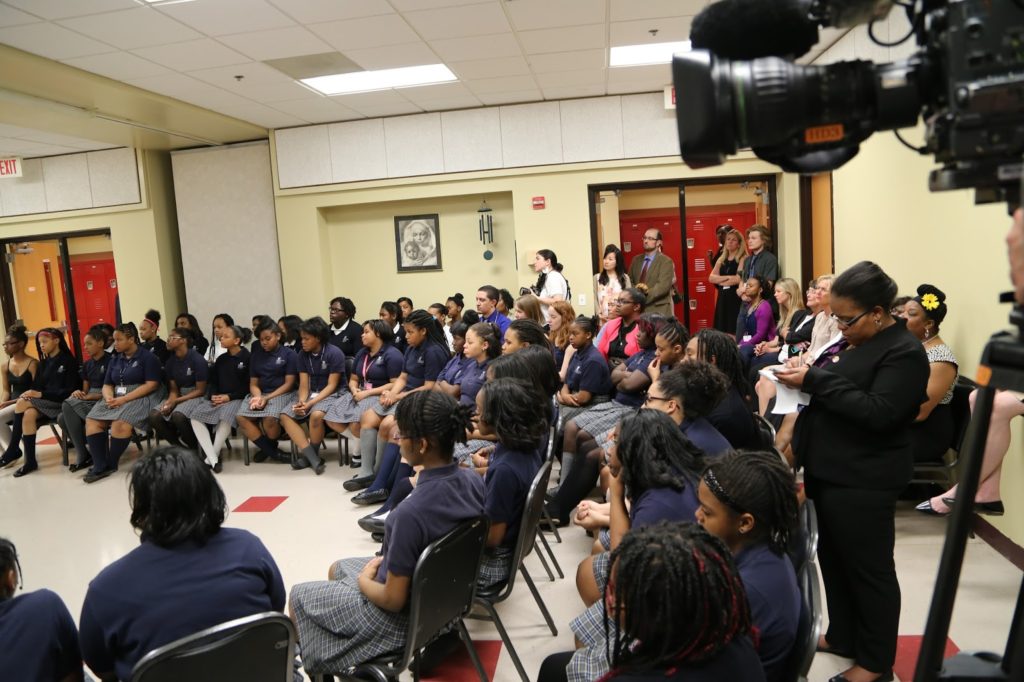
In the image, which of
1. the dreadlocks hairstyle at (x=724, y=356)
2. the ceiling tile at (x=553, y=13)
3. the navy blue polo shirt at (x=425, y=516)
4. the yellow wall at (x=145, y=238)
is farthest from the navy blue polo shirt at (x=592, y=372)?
the yellow wall at (x=145, y=238)

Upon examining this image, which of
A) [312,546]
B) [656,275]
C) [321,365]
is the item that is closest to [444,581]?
[312,546]

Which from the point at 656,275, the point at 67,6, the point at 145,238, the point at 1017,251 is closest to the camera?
the point at 1017,251

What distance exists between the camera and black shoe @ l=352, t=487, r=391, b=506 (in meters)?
4.54

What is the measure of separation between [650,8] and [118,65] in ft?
13.6

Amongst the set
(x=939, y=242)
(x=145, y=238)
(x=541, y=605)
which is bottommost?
(x=541, y=605)

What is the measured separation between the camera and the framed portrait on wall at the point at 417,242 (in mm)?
8289

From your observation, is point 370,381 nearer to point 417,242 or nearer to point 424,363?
point 424,363

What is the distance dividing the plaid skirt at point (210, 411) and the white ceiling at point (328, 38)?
2.77 metres

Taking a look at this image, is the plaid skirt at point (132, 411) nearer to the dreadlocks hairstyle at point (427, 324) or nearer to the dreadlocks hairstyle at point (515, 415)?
the dreadlocks hairstyle at point (427, 324)

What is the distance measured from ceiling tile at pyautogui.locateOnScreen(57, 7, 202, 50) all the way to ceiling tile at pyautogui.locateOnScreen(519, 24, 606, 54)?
96.9 inches

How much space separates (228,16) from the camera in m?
4.51

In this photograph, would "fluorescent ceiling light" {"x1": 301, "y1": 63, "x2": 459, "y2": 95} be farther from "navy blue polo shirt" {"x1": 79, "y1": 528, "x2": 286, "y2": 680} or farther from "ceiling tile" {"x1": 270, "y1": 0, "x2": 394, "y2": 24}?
"navy blue polo shirt" {"x1": 79, "y1": 528, "x2": 286, "y2": 680}

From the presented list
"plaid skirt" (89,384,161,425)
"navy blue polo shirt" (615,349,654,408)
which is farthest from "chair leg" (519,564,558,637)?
"plaid skirt" (89,384,161,425)

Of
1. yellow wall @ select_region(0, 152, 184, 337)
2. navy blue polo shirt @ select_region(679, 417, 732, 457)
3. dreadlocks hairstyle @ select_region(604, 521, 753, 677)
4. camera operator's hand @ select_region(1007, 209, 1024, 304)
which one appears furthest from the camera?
yellow wall @ select_region(0, 152, 184, 337)
